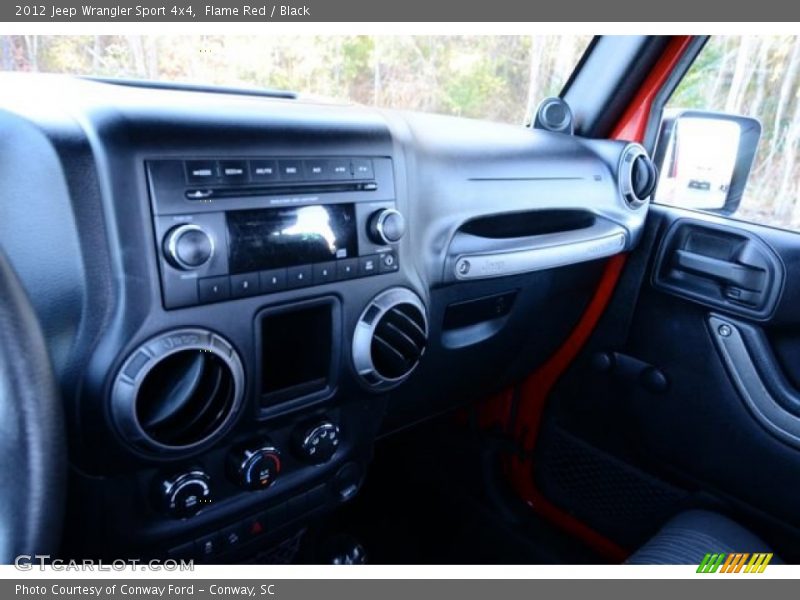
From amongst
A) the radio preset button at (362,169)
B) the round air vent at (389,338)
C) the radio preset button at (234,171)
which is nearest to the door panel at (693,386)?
the round air vent at (389,338)

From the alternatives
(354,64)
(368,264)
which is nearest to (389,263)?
(368,264)

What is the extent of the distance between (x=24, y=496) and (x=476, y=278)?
0.82 meters

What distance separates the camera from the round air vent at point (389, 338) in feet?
3.08

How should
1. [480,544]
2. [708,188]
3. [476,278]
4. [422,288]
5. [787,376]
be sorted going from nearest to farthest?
[422,288] < [476,278] < [787,376] < [708,188] < [480,544]

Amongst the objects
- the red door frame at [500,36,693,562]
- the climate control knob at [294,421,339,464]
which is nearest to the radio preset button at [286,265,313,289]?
the climate control knob at [294,421,339,464]

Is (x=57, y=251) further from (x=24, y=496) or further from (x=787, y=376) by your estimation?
(x=787, y=376)

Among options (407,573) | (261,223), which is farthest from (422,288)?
(407,573)

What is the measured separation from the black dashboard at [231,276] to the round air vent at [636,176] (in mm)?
312

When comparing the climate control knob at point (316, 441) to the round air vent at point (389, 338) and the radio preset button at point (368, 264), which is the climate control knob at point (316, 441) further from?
Result: the radio preset button at point (368, 264)

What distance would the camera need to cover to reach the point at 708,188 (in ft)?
5.23

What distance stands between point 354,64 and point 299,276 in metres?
0.63

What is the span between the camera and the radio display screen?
0.78 m

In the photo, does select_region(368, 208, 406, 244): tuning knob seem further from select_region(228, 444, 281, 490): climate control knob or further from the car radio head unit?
select_region(228, 444, 281, 490): climate control knob
